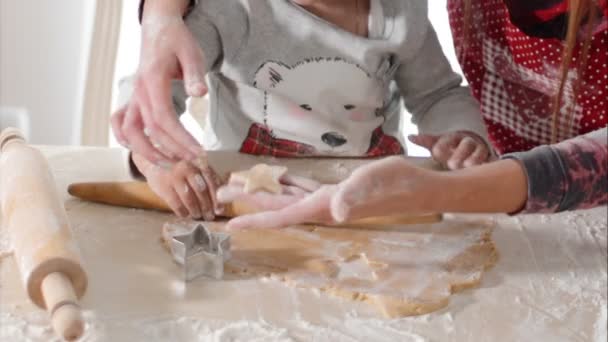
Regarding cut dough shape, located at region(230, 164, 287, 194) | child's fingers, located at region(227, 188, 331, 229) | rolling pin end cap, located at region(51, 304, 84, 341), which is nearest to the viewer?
rolling pin end cap, located at region(51, 304, 84, 341)

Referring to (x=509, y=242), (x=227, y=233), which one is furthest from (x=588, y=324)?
(x=227, y=233)

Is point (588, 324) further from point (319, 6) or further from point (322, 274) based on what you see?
point (319, 6)

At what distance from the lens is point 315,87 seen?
827 millimetres

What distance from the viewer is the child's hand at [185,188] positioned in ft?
2.18

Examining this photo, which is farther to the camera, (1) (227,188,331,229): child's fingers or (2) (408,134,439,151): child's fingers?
(2) (408,134,439,151): child's fingers

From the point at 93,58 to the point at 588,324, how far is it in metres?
1.07

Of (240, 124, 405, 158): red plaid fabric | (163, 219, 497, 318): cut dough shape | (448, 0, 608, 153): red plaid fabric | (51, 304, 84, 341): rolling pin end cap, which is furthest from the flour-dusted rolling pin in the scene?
(448, 0, 608, 153): red plaid fabric

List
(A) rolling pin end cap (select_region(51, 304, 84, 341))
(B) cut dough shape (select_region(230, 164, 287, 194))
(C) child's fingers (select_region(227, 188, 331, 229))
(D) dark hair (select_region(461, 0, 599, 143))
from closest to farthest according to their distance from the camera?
(A) rolling pin end cap (select_region(51, 304, 84, 341)) → (C) child's fingers (select_region(227, 188, 331, 229)) → (B) cut dough shape (select_region(230, 164, 287, 194)) → (D) dark hair (select_region(461, 0, 599, 143))

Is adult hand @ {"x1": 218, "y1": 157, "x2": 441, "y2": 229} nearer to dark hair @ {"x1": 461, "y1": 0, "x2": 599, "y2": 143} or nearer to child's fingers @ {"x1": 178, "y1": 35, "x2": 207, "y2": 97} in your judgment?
child's fingers @ {"x1": 178, "y1": 35, "x2": 207, "y2": 97}

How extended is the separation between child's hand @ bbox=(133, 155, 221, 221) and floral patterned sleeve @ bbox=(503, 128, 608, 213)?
26cm

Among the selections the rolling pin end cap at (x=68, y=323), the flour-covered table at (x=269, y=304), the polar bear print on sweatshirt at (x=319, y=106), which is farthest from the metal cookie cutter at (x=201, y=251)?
the polar bear print on sweatshirt at (x=319, y=106)

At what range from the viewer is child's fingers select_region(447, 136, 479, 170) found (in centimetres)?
75

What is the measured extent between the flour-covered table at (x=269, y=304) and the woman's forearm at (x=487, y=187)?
2.7 inches

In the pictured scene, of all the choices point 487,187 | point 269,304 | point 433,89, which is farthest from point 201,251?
point 433,89
